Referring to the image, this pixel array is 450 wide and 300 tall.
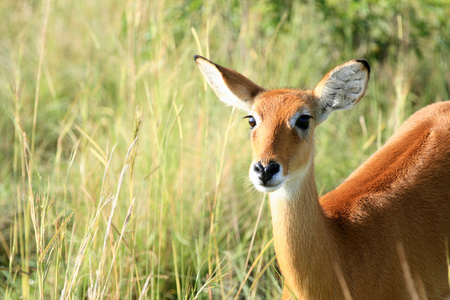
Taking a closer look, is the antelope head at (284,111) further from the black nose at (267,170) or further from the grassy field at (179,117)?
the grassy field at (179,117)

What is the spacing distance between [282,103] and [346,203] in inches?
27.2

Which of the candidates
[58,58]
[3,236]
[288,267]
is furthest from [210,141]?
[58,58]

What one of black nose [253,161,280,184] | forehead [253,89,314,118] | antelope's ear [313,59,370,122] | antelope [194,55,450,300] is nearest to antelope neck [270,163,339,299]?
antelope [194,55,450,300]

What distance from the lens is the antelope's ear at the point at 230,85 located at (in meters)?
3.46

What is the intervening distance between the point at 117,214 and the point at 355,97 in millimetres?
1755

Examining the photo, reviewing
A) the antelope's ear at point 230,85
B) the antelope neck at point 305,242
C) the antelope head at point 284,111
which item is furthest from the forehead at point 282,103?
the antelope neck at point 305,242

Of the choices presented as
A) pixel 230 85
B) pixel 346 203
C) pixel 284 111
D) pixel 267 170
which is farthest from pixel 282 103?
pixel 346 203

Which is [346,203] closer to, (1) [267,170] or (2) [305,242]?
(2) [305,242]

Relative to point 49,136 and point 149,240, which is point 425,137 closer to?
point 149,240

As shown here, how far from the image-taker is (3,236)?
182 inches

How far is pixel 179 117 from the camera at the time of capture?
12.2 feet

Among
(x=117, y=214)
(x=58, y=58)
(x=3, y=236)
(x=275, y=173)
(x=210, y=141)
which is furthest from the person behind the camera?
(x=58, y=58)

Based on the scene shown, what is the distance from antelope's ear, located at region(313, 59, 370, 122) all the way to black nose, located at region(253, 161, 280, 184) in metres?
0.68

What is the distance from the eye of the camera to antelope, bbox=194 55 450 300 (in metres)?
3.13
